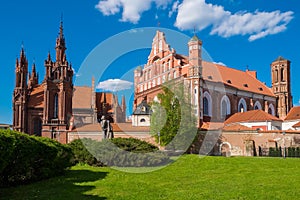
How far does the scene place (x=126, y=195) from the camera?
10562mm

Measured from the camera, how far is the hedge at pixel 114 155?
59.6ft

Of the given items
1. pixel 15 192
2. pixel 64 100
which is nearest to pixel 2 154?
pixel 15 192

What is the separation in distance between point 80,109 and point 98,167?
40479mm

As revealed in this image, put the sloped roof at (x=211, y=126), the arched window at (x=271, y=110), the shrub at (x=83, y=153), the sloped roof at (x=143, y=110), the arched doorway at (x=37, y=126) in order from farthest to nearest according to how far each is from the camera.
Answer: the arched window at (x=271, y=110) → the arched doorway at (x=37, y=126) → the sloped roof at (x=143, y=110) → the sloped roof at (x=211, y=126) → the shrub at (x=83, y=153)

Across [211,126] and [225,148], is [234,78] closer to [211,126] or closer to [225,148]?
[211,126]

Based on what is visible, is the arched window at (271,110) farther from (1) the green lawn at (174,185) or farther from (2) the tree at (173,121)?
(1) the green lawn at (174,185)

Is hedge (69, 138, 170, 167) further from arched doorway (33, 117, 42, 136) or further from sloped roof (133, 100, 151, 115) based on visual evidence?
arched doorway (33, 117, 42, 136)

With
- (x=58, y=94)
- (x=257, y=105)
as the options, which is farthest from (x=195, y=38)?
(x=58, y=94)

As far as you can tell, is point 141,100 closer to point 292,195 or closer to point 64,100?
point 64,100

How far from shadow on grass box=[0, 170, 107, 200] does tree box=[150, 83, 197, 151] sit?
20454 mm

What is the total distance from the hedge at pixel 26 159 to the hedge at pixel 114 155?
2.41 metres

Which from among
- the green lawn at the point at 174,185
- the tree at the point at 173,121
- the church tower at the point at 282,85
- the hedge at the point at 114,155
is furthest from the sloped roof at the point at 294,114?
the hedge at the point at 114,155

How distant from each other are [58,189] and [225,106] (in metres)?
39.1

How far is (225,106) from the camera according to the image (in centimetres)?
4806
